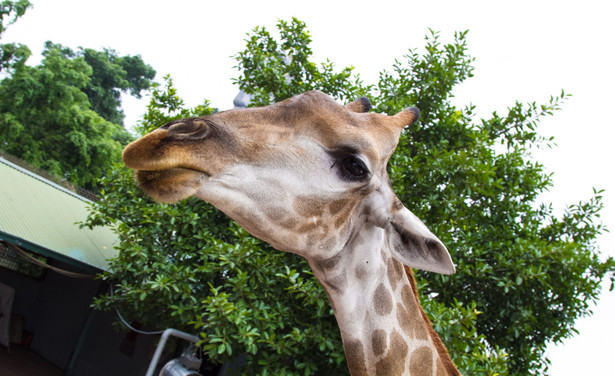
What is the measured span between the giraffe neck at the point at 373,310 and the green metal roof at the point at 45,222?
19.3ft

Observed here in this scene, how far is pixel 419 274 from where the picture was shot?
459 centimetres

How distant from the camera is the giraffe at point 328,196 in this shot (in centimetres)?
140

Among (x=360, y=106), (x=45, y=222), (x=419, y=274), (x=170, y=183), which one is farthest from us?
(x=45, y=222)

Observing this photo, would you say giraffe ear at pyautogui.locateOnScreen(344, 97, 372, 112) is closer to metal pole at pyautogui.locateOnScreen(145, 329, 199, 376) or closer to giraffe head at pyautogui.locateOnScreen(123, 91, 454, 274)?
giraffe head at pyautogui.locateOnScreen(123, 91, 454, 274)

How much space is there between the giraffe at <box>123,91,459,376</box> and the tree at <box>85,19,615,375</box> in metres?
2.08

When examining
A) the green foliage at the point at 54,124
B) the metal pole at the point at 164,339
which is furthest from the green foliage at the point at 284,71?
the green foliage at the point at 54,124

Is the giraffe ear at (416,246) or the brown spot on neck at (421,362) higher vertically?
the giraffe ear at (416,246)

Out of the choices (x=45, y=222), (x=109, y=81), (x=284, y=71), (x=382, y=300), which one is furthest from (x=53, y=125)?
(x=382, y=300)

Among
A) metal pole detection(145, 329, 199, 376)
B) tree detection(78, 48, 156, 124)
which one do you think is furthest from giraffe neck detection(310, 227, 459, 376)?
tree detection(78, 48, 156, 124)

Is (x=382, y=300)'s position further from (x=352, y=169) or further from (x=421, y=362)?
(x=352, y=169)

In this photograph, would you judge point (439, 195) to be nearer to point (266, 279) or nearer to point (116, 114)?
point (266, 279)

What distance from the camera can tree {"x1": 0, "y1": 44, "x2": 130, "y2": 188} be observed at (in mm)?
20641

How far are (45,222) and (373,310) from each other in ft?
28.8

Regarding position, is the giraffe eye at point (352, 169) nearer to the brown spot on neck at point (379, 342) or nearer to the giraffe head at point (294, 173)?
the giraffe head at point (294, 173)
